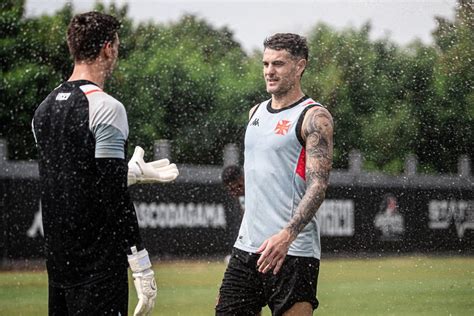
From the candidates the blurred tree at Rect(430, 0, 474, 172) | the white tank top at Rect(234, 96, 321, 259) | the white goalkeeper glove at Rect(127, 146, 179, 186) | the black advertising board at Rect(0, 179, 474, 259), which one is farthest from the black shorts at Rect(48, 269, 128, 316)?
the blurred tree at Rect(430, 0, 474, 172)

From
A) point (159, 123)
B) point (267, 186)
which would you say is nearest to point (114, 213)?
point (267, 186)

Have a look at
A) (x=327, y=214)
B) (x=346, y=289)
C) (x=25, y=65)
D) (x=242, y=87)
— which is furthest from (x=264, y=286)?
(x=242, y=87)

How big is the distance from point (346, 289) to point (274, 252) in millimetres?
9977

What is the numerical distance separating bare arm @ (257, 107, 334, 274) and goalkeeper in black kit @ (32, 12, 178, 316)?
0.54 metres

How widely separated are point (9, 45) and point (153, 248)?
14.4m

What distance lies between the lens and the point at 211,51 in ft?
123

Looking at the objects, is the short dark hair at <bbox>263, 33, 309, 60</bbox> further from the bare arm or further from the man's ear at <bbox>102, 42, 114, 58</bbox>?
the man's ear at <bbox>102, 42, 114, 58</bbox>

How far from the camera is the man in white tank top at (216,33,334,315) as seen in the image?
15.7 feet

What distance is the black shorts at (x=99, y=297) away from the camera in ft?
13.3

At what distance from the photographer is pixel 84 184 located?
13.1ft

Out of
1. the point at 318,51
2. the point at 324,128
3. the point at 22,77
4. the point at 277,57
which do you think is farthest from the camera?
the point at 318,51

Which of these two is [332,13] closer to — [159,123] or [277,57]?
[159,123]

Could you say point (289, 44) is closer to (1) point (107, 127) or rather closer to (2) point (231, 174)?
(1) point (107, 127)

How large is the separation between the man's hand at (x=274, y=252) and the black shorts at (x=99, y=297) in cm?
62
